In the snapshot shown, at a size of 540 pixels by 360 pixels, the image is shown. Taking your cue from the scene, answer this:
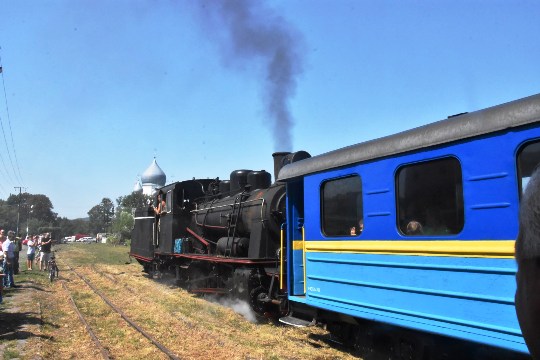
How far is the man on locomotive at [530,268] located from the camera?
117 centimetres

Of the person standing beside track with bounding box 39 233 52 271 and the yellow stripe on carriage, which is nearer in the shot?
the yellow stripe on carriage

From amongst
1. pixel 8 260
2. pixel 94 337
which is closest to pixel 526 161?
pixel 94 337

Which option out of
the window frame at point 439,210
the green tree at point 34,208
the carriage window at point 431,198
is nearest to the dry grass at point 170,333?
the window frame at point 439,210

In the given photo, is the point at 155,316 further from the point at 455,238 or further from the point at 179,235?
the point at 455,238

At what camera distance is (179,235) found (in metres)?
14.4

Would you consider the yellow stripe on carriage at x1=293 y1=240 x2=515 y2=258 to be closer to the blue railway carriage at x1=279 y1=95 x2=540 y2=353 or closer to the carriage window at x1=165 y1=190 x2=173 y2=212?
the blue railway carriage at x1=279 y1=95 x2=540 y2=353

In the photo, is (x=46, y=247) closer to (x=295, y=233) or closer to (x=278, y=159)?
(x=278, y=159)

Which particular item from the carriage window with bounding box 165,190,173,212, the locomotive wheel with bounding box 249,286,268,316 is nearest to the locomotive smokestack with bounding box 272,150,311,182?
the locomotive wheel with bounding box 249,286,268,316

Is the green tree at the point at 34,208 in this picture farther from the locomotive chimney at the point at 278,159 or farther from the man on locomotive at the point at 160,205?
the locomotive chimney at the point at 278,159

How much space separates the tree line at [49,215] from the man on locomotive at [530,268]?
78728 mm

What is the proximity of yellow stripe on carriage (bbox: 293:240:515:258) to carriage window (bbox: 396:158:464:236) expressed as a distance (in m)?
0.12

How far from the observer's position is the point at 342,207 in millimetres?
5871

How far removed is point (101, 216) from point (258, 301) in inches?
5763

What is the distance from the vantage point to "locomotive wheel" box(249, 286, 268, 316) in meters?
9.13
